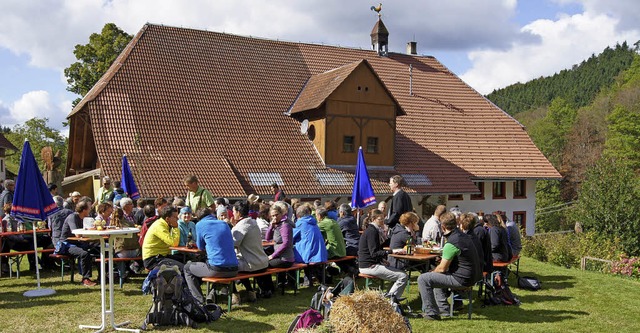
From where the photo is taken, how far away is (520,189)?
103ft

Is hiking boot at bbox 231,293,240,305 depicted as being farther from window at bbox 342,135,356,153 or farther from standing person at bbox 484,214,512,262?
window at bbox 342,135,356,153

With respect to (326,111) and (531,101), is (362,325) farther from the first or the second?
(531,101)

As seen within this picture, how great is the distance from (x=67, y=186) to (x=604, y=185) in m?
21.7

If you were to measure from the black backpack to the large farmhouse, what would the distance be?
504 inches

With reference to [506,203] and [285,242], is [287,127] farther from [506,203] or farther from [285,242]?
[285,242]

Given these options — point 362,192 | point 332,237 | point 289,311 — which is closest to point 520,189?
point 362,192

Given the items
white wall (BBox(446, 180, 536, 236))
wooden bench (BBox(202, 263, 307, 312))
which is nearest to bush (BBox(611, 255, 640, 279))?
wooden bench (BBox(202, 263, 307, 312))

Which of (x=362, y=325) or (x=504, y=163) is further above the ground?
(x=504, y=163)

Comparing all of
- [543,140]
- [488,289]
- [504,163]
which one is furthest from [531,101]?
[488,289]

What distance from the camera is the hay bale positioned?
5.98 metres

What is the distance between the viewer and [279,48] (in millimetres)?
29469

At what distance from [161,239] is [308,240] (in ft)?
8.45

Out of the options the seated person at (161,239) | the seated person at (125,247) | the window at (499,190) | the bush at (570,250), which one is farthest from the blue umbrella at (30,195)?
the window at (499,190)

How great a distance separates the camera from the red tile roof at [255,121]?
22.1m
